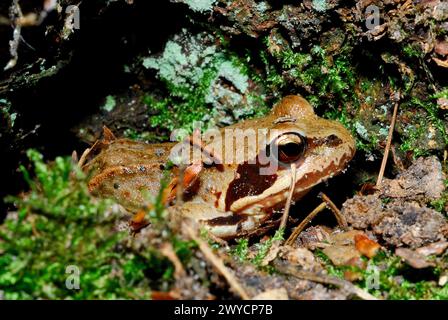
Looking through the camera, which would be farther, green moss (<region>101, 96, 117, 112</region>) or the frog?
green moss (<region>101, 96, 117, 112</region>)

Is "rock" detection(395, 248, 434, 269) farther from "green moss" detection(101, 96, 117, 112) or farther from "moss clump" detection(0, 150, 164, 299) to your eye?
"green moss" detection(101, 96, 117, 112)

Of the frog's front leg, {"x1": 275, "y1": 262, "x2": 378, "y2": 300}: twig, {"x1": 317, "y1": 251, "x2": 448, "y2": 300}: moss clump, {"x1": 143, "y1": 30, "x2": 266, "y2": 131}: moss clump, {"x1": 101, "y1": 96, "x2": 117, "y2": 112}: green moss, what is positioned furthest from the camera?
{"x1": 101, "y1": 96, "x2": 117, "y2": 112}: green moss

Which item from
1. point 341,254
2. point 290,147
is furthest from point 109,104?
point 341,254

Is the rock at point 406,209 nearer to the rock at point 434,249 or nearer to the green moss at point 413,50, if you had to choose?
the rock at point 434,249

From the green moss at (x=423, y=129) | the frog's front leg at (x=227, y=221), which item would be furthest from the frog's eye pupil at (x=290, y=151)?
the green moss at (x=423, y=129)

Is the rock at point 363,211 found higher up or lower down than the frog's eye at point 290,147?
lower down

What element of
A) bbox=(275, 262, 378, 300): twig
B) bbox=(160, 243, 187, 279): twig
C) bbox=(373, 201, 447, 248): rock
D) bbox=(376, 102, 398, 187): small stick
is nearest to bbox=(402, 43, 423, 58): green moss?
bbox=(376, 102, 398, 187): small stick

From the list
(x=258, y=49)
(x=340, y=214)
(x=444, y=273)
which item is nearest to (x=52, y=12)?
(x=258, y=49)
